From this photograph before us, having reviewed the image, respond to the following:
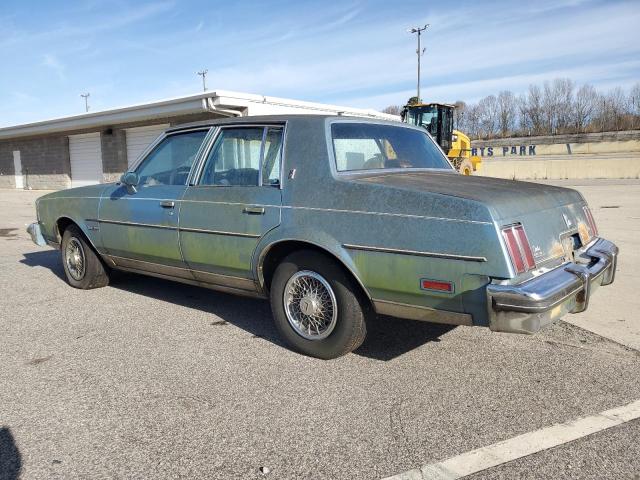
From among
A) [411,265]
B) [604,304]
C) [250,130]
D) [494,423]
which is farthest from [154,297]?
[604,304]

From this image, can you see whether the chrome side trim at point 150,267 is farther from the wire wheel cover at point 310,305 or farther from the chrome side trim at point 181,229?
the wire wheel cover at point 310,305

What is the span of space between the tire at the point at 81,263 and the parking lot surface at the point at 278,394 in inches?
23.5

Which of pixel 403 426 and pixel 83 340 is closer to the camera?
pixel 403 426

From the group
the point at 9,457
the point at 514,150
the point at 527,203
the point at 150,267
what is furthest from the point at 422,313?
the point at 514,150

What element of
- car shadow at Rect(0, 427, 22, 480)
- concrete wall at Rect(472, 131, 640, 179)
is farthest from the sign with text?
car shadow at Rect(0, 427, 22, 480)

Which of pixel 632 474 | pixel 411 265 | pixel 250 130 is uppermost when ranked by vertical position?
pixel 250 130

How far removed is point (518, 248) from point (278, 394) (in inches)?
64.4

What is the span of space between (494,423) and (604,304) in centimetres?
290

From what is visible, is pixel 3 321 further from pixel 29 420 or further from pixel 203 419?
pixel 203 419

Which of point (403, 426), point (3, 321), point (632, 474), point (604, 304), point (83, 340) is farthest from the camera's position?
point (604, 304)

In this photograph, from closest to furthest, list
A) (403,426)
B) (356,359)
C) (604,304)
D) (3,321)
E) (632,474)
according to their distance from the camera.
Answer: (632,474) < (403,426) < (356,359) < (3,321) < (604,304)

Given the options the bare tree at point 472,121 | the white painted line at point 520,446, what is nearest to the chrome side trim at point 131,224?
the white painted line at point 520,446

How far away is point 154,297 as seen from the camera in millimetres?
5578

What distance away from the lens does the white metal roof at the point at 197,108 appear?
586 inches
